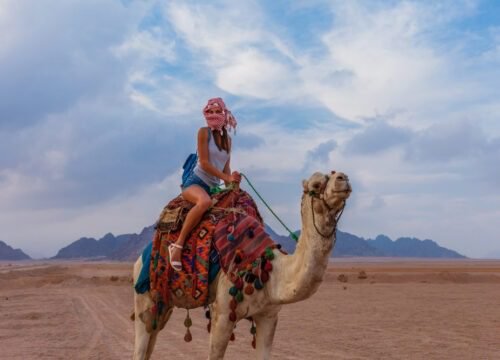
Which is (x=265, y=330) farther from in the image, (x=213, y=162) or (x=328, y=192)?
(x=213, y=162)

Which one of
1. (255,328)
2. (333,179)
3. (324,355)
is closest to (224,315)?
(255,328)

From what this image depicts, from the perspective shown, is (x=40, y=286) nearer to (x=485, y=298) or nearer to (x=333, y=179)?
(x=485, y=298)

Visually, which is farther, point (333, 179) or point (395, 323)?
point (395, 323)

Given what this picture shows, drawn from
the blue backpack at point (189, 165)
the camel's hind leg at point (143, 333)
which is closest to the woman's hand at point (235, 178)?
the blue backpack at point (189, 165)

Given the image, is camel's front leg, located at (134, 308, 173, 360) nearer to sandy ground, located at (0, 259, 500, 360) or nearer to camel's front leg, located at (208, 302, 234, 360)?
camel's front leg, located at (208, 302, 234, 360)

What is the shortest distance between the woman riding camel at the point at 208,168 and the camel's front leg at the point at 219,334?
79 centimetres

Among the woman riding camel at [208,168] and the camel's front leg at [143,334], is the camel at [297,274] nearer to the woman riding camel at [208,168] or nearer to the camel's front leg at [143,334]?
the woman riding camel at [208,168]

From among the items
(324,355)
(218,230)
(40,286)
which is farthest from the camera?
(40,286)

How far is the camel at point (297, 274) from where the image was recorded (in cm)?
599

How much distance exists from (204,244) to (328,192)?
1.71 m

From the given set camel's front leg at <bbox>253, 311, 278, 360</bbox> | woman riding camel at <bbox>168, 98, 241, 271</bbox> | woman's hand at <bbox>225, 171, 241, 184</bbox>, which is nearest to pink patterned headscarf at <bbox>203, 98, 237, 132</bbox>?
woman riding camel at <bbox>168, 98, 241, 271</bbox>

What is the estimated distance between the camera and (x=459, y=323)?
18.6m

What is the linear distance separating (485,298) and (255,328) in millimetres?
23008

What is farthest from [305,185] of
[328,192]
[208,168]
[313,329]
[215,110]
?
[313,329]
